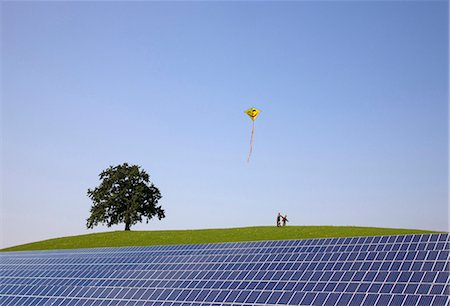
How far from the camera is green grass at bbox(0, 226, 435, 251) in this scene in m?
75.4

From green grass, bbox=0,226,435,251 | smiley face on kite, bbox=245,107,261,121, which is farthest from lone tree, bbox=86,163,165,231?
smiley face on kite, bbox=245,107,261,121

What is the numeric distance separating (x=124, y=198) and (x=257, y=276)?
73.0 metres

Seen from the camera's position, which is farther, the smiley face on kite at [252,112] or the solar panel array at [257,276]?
the smiley face on kite at [252,112]

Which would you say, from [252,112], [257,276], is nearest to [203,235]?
[252,112]

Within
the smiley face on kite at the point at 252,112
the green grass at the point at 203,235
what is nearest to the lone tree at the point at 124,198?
the green grass at the point at 203,235

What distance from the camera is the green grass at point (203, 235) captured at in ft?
247

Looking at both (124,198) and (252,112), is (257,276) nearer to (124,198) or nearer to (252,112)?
(252,112)

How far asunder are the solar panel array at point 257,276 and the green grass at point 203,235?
30.5 meters

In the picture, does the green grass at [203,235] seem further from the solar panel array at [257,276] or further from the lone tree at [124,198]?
the solar panel array at [257,276]

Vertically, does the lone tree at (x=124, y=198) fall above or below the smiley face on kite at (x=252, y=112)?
below

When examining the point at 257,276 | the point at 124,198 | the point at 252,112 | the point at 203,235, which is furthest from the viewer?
the point at 124,198

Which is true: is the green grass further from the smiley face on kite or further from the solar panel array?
the solar panel array

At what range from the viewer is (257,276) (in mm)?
35312

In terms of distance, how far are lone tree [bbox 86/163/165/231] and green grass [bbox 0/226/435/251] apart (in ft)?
33.9
